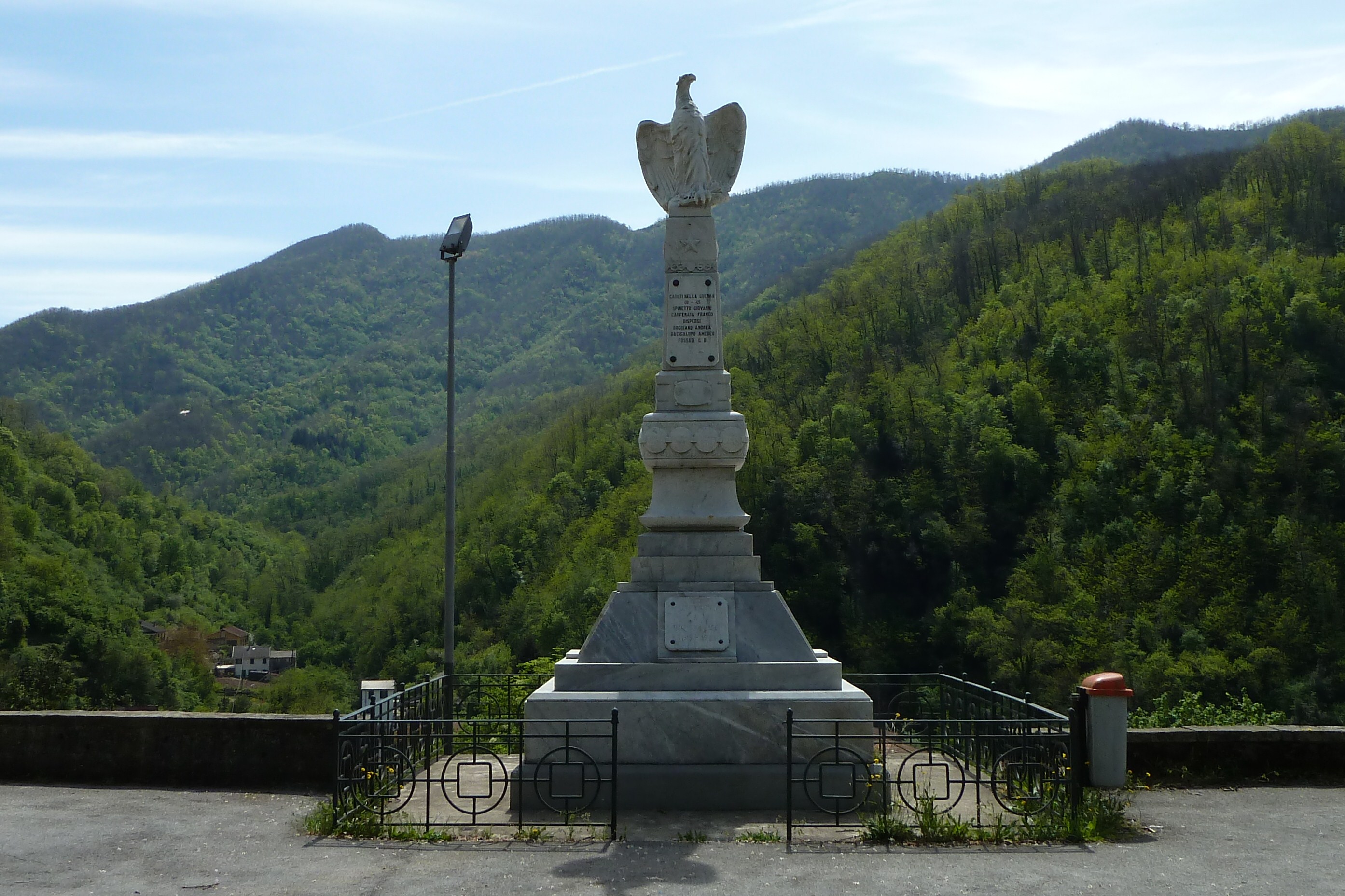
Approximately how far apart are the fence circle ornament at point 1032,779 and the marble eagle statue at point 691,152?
498 centimetres

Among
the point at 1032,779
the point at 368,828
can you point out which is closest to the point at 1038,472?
the point at 1032,779

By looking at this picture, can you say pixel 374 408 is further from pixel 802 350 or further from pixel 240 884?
pixel 240 884

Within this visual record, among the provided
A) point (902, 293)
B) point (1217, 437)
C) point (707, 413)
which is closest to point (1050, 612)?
point (1217, 437)

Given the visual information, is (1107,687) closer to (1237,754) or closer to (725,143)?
(1237,754)

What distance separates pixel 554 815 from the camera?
831 centimetres

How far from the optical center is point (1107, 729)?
799cm

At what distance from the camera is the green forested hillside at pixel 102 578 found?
4406cm

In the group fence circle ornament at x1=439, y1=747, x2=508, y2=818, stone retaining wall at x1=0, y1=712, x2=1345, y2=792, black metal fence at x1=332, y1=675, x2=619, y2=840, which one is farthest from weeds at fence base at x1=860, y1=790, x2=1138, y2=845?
fence circle ornament at x1=439, y1=747, x2=508, y2=818

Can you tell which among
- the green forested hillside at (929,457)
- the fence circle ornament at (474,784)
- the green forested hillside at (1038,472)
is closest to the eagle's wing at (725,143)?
the fence circle ornament at (474,784)

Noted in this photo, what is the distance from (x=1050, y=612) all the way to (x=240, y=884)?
57170 millimetres

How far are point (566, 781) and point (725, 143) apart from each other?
5.35 meters

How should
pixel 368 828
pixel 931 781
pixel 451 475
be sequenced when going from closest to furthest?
pixel 368 828 < pixel 931 781 < pixel 451 475

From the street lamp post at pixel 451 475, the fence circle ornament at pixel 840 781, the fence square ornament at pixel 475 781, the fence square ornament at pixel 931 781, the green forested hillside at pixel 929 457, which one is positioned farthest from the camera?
the green forested hillside at pixel 929 457

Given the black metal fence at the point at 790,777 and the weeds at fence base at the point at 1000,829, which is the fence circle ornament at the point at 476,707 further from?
the weeds at fence base at the point at 1000,829
